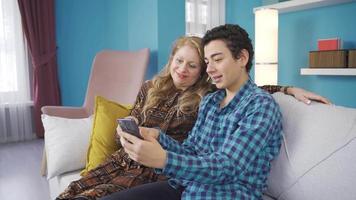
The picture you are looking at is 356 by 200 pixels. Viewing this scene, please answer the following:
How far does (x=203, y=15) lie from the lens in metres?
3.71

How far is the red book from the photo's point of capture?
245cm

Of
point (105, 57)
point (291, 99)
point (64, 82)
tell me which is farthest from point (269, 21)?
point (64, 82)

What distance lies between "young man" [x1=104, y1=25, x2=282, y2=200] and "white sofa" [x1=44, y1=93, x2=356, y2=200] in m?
0.09

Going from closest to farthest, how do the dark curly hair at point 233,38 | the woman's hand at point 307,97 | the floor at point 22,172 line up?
the dark curly hair at point 233,38, the woman's hand at point 307,97, the floor at point 22,172

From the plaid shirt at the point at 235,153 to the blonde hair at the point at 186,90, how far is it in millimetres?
234

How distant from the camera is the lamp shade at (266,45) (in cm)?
263

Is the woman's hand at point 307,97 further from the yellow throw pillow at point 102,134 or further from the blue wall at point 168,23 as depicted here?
the blue wall at point 168,23

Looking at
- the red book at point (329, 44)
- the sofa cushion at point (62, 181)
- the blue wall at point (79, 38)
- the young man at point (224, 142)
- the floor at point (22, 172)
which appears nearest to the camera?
the young man at point (224, 142)

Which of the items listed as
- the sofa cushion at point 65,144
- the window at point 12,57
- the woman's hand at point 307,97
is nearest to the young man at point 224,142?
the woman's hand at point 307,97

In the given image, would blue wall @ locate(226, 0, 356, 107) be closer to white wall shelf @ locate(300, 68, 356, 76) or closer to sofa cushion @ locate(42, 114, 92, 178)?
white wall shelf @ locate(300, 68, 356, 76)

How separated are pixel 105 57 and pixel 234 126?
2.01m

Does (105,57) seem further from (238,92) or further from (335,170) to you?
(335,170)

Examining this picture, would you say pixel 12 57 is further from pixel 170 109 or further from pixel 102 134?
pixel 170 109

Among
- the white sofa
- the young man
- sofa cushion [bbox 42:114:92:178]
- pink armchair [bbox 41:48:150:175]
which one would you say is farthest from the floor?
the white sofa
